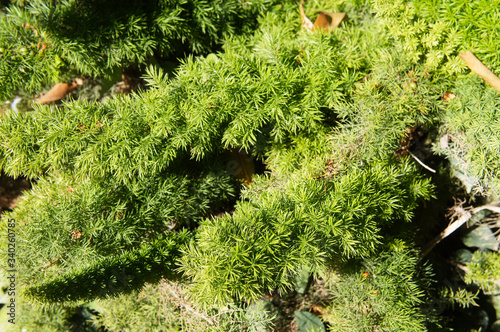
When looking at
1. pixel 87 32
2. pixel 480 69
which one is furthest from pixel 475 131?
pixel 87 32

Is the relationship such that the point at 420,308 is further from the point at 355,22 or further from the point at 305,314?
the point at 355,22

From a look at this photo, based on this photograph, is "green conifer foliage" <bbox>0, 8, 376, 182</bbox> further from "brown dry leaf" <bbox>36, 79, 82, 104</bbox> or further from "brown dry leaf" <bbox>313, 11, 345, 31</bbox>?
"brown dry leaf" <bbox>36, 79, 82, 104</bbox>

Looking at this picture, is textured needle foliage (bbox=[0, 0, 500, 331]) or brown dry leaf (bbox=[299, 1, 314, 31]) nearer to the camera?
textured needle foliage (bbox=[0, 0, 500, 331])

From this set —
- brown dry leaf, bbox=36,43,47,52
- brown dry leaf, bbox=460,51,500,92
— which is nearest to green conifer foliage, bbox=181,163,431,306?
brown dry leaf, bbox=460,51,500,92

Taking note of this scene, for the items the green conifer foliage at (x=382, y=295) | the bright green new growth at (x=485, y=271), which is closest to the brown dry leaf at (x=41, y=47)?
the green conifer foliage at (x=382, y=295)

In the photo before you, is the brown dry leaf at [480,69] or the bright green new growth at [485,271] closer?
the brown dry leaf at [480,69]

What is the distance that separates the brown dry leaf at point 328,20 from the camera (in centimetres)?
129

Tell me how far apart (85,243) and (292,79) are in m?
0.81

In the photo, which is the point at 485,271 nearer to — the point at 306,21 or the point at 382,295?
the point at 382,295

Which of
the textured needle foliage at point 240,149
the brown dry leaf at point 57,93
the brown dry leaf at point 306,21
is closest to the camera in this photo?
the textured needle foliage at point 240,149

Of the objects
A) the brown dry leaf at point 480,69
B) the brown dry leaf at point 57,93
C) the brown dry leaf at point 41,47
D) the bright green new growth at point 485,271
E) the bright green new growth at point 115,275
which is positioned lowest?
the bright green new growth at point 485,271

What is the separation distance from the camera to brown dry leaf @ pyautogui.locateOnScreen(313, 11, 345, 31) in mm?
1287

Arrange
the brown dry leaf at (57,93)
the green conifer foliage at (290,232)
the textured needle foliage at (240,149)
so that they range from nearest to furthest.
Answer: the green conifer foliage at (290,232)
the textured needle foliage at (240,149)
the brown dry leaf at (57,93)

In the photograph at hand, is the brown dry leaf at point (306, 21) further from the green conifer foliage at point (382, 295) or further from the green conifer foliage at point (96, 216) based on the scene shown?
the green conifer foliage at point (382, 295)
